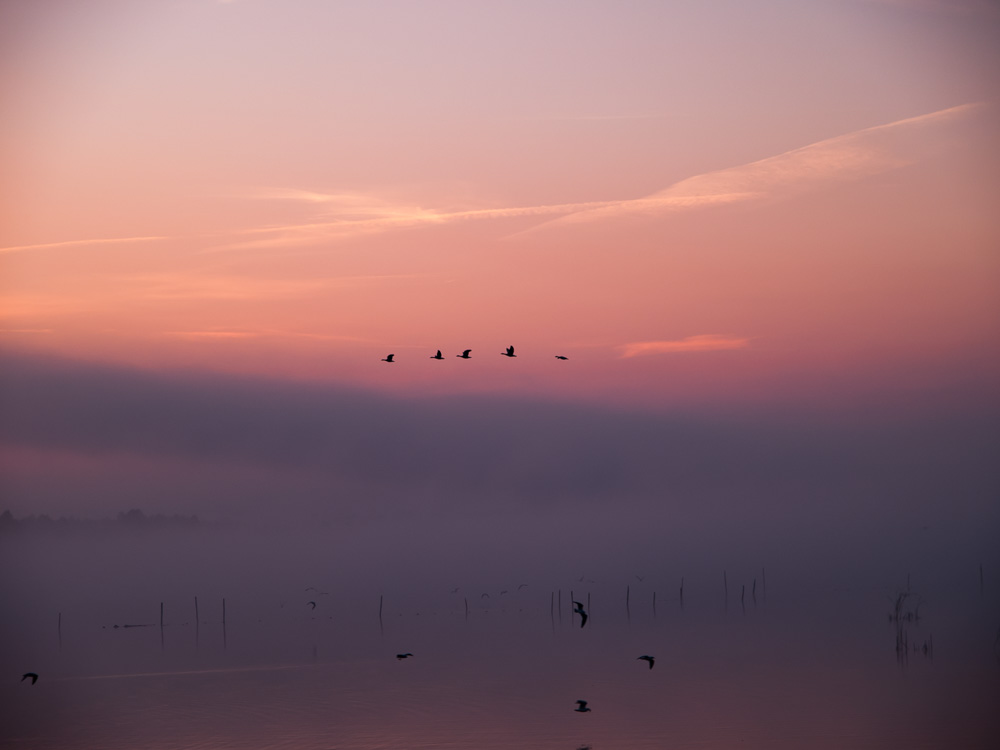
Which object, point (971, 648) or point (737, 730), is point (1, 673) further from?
point (971, 648)

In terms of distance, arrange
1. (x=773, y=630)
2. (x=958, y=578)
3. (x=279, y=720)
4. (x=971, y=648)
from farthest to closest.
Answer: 1. (x=958, y=578)
2. (x=773, y=630)
3. (x=971, y=648)
4. (x=279, y=720)

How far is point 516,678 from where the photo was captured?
2308 inches

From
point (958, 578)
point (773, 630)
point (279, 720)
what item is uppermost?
point (279, 720)

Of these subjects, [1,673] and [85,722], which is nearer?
[85,722]

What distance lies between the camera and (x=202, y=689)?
57.8 m

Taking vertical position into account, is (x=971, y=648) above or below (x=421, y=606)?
above

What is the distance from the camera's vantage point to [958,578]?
157 meters

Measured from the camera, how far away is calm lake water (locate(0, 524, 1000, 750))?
44.2 metres

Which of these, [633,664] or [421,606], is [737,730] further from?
[421,606]

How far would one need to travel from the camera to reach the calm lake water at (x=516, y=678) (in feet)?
145

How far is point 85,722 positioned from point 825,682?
36322 mm

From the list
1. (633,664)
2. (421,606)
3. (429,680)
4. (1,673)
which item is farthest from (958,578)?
(1,673)

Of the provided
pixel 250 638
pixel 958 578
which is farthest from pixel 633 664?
pixel 958 578

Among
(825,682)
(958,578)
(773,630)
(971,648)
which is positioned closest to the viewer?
(825,682)
